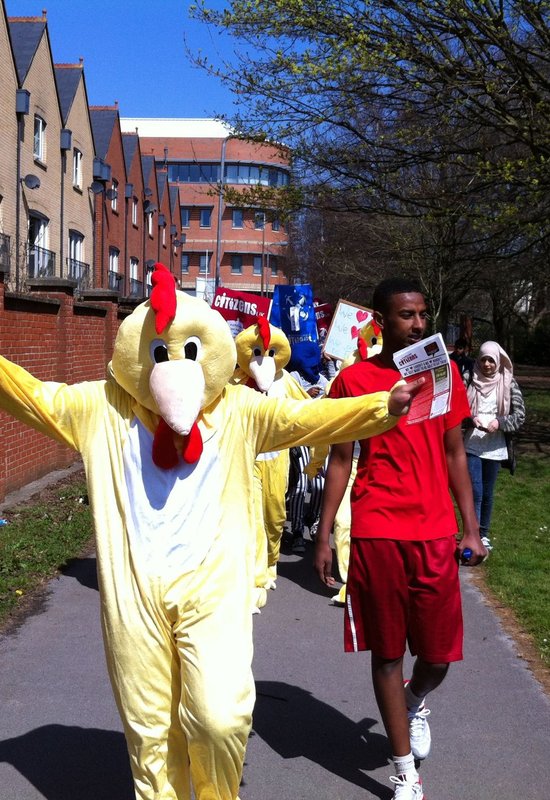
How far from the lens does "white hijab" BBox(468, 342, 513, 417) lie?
26.7 ft

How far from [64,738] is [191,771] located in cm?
132

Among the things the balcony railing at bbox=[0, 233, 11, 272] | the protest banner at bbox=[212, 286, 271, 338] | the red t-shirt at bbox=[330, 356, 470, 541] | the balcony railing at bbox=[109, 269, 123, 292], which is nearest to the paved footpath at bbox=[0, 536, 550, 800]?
the red t-shirt at bbox=[330, 356, 470, 541]

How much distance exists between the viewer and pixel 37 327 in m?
11.7

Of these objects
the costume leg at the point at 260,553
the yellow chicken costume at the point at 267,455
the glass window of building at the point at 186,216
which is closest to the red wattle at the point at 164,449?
the costume leg at the point at 260,553

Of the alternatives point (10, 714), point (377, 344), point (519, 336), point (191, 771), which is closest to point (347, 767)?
point (191, 771)

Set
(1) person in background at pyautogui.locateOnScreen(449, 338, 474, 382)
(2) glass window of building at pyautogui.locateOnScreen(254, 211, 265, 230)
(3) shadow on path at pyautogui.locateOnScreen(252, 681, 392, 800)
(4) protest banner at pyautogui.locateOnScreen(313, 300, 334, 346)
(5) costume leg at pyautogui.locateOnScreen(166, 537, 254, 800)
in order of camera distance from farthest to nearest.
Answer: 1. (2) glass window of building at pyautogui.locateOnScreen(254, 211, 265, 230)
2. (4) protest banner at pyautogui.locateOnScreen(313, 300, 334, 346)
3. (1) person in background at pyautogui.locateOnScreen(449, 338, 474, 382)
4. (3) shadow on path at pyautogui.locateOnScreen(252, 681, 392, 800)
5. (5) costume leg at pyautogui.locateOnScreen(166, 537, 254, 800)

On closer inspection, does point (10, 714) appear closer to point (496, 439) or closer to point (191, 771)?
point (191, 771)

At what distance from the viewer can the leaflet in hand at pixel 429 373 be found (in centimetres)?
321

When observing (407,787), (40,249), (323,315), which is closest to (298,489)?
(323,315)

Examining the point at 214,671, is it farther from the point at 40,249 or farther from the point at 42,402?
the point at 40,249

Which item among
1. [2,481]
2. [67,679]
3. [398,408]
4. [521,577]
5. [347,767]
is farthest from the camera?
[2,481]

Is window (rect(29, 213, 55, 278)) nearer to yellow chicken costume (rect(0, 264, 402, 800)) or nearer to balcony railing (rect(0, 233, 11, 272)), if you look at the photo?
balcony railing (rect(0, 233, 11, 272))

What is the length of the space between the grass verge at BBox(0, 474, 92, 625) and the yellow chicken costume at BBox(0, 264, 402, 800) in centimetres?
326

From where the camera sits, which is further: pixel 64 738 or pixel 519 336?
pixel 519 336
